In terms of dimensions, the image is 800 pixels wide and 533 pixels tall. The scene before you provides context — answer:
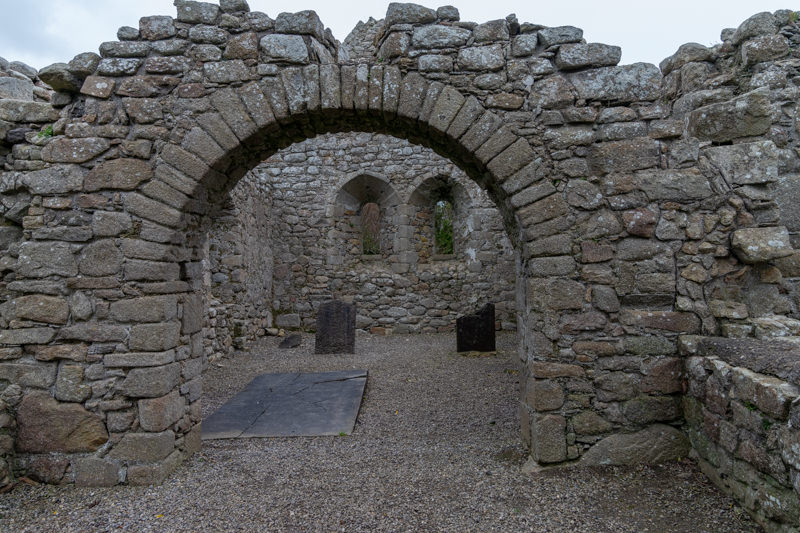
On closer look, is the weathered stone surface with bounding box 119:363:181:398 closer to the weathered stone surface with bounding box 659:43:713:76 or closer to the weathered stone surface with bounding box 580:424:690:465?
the weathered stone surface with bounding box 580:424:690:465

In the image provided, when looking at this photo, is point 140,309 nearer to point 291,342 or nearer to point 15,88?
point 15,88

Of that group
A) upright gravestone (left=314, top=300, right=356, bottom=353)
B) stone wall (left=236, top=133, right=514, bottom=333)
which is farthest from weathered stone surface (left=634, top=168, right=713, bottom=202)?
stone wall (left=236, top=133, right=514, bottom=333)

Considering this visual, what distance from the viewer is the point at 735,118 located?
139 inches

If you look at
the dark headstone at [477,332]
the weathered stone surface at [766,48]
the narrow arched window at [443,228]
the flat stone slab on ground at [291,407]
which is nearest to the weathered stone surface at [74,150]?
the flat stone slab on ground at [291,407]

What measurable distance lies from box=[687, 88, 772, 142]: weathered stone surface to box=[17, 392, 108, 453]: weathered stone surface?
535 cm

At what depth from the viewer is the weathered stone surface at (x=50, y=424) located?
3.32 metres

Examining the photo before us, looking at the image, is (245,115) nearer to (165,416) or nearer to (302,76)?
(302,76)

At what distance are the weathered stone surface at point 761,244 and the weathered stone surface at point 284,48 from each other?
12.1 feet

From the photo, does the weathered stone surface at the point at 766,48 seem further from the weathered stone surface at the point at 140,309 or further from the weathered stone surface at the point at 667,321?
the weathered stone surface at the point at 140,309

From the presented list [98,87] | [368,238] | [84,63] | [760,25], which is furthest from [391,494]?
[368,238]

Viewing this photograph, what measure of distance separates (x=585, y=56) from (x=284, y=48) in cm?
240

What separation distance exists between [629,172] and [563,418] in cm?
198

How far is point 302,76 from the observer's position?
11.6ft

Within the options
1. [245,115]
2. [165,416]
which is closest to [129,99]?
[245,115]
